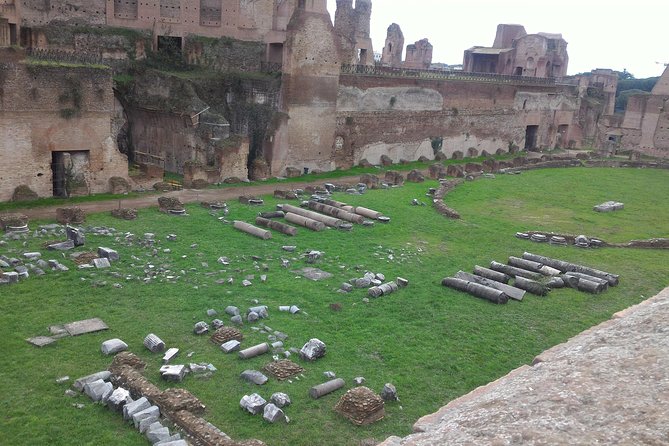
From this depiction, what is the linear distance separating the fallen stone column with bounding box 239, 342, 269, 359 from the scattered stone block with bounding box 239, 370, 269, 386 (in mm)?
509

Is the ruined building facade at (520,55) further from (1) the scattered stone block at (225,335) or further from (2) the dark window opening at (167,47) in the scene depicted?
(1) the scattered stone block at (225,335)

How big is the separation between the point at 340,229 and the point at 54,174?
30.1ft

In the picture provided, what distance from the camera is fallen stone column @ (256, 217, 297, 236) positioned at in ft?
53.1

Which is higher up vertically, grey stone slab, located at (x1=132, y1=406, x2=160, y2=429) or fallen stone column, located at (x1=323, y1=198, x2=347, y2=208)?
fallen stone column, located at (x1=323, y1=198, x2=347, y2=208)

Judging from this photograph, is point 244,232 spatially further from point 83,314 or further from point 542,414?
point 542,414

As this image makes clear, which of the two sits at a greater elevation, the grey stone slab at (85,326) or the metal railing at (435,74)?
the metal railing at (435,74)

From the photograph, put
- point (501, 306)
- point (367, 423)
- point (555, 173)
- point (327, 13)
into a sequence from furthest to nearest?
point (555, 173), point (327, 13), point (501, 306), point (367, 423)

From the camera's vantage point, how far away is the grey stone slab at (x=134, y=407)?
757 centimetres

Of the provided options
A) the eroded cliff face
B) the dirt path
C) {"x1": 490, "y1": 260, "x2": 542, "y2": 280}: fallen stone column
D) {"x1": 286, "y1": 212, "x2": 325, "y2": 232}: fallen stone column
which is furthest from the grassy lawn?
the eroded cliff face

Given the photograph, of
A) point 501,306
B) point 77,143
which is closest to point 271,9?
point 77,143

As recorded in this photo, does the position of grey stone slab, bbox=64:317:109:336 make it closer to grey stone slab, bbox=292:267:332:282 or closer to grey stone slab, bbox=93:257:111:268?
grey stone slab, bbox=93:257:111:268

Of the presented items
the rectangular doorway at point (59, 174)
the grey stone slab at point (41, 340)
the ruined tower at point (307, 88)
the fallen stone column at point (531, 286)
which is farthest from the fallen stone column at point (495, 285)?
the ruined tower at point (307, 88)

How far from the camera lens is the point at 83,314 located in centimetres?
1052

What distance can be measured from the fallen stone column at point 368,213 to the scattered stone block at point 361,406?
1042 cm
